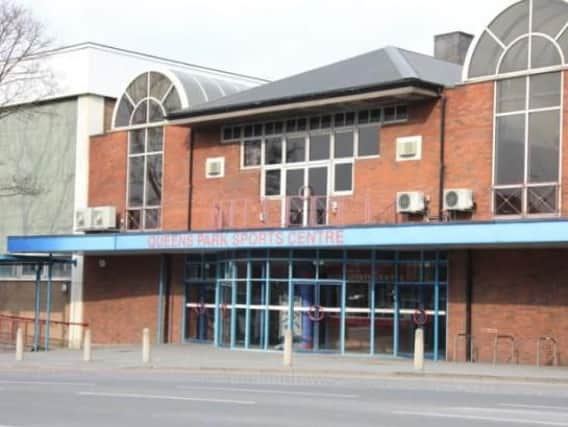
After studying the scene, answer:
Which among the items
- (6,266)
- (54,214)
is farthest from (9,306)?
(54,214)

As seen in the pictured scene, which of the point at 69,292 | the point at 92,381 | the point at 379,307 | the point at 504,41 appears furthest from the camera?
the point at 69,292

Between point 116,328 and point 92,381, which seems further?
point 116,328

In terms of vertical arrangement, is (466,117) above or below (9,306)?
above

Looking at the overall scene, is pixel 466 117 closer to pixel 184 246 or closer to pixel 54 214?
pixel 184 246

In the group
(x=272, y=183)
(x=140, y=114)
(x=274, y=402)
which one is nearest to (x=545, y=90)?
(x=272, y=183)

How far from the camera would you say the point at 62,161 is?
39031 millimetres

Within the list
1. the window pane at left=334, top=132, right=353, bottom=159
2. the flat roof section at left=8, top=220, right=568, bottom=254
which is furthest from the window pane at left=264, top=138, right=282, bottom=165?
the flat roof section at left=8, top=220, right=568, bottom=254

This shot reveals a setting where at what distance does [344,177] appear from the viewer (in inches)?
1211

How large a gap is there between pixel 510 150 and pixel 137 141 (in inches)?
552

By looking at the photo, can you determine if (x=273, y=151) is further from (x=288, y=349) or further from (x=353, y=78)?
(x=288, y=349)

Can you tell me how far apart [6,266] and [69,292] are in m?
3.53

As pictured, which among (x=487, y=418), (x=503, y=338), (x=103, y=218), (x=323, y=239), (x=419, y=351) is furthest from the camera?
(x=103, y=218)

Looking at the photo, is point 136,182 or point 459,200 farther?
point 136,182

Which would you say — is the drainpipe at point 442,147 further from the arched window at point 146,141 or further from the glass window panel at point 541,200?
the arched window at point 146,141
